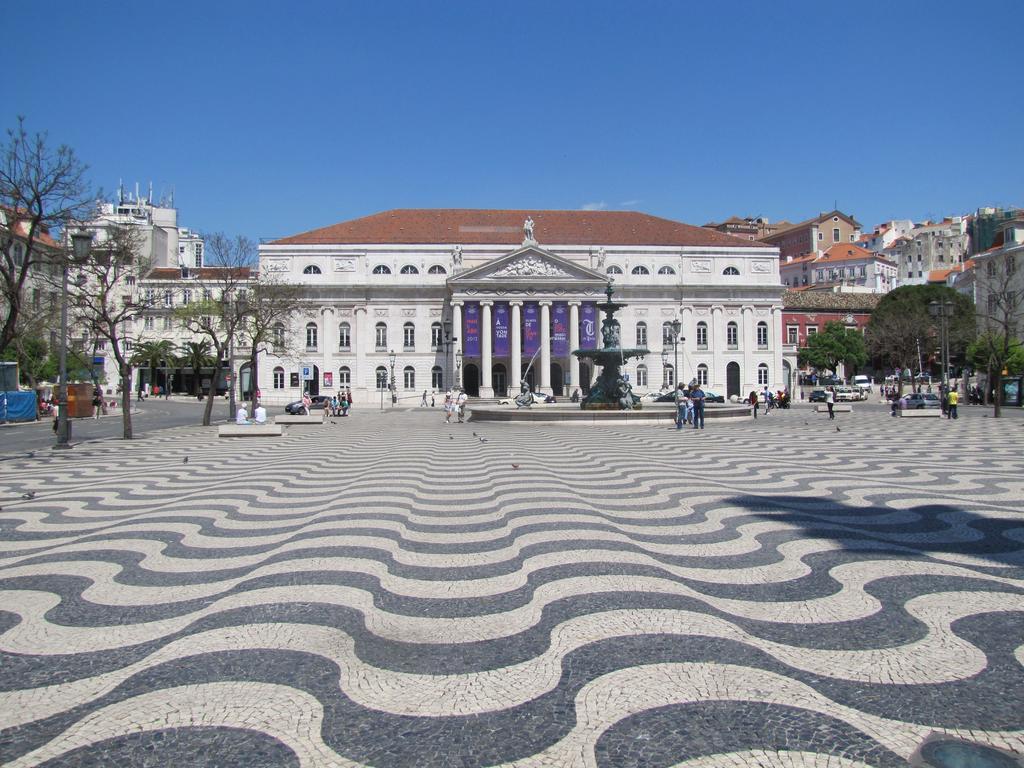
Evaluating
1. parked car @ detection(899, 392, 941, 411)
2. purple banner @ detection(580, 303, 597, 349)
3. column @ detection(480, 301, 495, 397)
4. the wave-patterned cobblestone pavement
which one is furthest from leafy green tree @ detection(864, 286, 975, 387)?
the wave-patterned cobblestone pavement

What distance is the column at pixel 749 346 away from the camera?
6388cm

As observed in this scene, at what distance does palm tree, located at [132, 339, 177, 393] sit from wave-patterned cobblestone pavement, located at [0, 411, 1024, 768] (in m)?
62.5

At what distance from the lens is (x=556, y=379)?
6300 centimetres

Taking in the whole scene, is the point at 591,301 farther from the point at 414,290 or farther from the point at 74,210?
the point at 74,210

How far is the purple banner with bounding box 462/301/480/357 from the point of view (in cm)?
5819

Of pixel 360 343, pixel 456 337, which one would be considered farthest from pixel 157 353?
pixel 456 337

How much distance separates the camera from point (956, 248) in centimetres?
9912

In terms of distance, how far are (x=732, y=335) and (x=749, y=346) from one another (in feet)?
6.02

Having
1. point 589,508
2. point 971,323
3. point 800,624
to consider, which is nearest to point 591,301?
point 971,323

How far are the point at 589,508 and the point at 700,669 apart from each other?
183 inches

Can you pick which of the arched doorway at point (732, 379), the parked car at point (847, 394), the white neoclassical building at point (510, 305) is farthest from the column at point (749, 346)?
the parked car at point (847, 394)

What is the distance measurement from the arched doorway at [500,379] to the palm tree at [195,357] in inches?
975

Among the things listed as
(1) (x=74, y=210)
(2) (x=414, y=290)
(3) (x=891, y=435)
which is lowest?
(3) (x=891, y=435)

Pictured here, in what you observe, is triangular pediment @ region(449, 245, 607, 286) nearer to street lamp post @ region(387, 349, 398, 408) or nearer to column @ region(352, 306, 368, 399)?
street lamp post @ region(387, 349, 398, 408)
